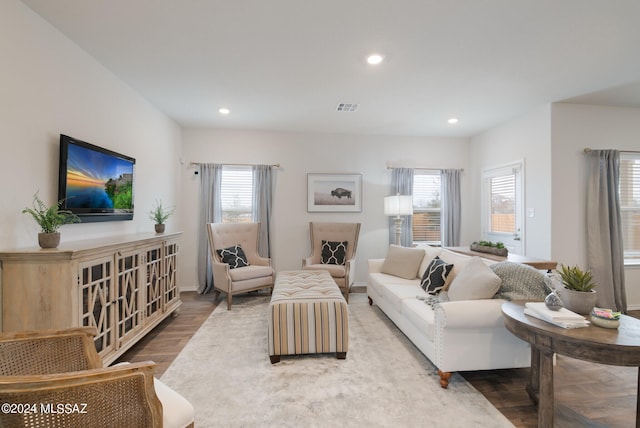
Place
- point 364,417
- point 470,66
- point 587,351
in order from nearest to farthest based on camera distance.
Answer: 1. point 587,351
2. point 364,417
3. point 470,66

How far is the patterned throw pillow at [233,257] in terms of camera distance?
408cm

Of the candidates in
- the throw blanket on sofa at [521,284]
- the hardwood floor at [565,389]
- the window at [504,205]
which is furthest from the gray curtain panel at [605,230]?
the throw blanket on sofa at [521,284]

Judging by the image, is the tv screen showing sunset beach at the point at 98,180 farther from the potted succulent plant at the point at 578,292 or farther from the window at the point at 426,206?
the window at the point at 426,206

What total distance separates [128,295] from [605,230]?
210 inches

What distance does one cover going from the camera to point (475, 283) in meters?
2.18

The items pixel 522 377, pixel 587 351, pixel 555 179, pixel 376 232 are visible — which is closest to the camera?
pixel 587 351

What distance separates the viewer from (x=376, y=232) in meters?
5.05

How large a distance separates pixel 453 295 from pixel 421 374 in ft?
2.15

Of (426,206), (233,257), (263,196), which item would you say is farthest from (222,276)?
(426,206)

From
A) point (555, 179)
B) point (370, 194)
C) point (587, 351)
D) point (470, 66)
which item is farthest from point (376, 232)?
point (587, 351)

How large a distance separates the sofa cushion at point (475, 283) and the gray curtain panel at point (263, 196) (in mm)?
3070

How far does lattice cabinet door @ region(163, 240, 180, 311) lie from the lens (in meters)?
3.20

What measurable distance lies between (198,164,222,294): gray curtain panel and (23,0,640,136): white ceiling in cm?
108

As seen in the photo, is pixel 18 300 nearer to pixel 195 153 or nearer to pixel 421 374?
pixel 421 374
